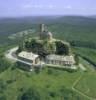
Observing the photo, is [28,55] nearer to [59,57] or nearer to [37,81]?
[59,57]

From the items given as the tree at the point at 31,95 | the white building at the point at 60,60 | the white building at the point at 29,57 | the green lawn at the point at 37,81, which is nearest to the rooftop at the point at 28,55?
the white building at the point at 29,57

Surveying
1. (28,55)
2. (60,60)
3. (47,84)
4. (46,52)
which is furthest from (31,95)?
(46,52)

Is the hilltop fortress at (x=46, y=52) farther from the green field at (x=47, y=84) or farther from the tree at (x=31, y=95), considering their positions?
the tree at (x=31, y=95)

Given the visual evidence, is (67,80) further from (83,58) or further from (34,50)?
(83,58)

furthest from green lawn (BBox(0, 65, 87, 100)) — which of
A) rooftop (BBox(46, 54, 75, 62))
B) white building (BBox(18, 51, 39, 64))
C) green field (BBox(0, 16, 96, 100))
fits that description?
rooftop (BBox(46, 54, 75, 62))

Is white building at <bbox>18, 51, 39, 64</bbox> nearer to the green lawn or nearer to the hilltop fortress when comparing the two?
the hilltop fortress

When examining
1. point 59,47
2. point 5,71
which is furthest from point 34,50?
point 5,71
